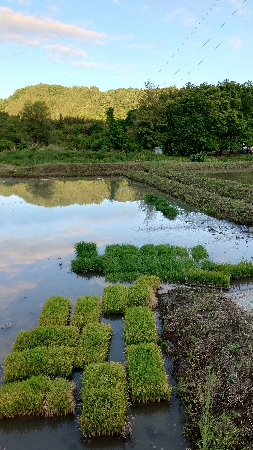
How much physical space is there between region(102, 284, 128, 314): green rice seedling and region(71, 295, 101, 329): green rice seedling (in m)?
0.19

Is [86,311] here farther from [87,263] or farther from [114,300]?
[87,263]

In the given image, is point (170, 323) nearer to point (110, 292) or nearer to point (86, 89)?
point (110, 292)

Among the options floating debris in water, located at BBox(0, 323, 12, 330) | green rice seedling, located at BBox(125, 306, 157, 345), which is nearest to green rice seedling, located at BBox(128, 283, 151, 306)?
green rice seedling, located at BBox(125, 306, 157, 345)

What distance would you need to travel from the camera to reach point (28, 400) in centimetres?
561

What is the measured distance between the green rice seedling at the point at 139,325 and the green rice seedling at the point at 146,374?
45 centimetres

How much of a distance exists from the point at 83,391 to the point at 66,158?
114ft

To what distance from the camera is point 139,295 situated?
353 inches

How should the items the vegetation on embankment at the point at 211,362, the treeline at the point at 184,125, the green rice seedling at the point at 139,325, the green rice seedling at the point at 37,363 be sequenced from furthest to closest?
the treeline at the point at 184,125 → the green rice seedling at the point at 139,325 → the green rice seedling at the point at 37,363 → the vegetation on embankment at the point at 211,362

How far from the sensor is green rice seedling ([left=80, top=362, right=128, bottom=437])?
5.17 meters

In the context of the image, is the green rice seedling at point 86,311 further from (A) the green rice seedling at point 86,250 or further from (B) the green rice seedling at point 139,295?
(A) the green rice seedling at point 86,250

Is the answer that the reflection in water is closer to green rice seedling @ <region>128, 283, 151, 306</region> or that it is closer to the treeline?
green rice seedling @ <region>128, 283, 151, 306</region>

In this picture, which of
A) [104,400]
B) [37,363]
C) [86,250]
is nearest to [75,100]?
[86,250]

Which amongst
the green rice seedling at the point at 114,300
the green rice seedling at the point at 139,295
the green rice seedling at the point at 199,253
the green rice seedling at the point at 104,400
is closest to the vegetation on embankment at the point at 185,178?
the green rice seedling at the point at 199,253

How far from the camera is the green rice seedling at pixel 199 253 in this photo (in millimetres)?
11830
